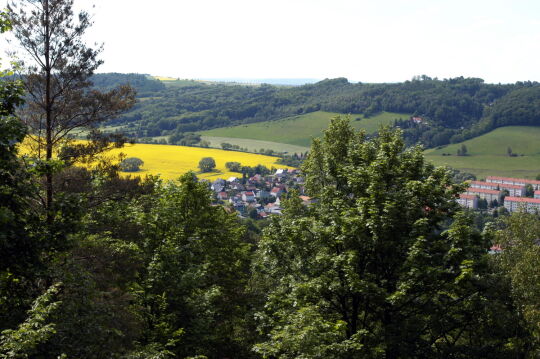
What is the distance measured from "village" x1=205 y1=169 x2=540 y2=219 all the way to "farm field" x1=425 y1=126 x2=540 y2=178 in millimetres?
6341

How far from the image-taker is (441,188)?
62.3ft

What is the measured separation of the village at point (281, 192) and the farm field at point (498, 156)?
250 inches

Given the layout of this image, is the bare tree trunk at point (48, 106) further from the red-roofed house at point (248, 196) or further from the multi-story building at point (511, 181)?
the multi-story building at point (511, 181)

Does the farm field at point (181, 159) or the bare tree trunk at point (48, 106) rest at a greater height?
the bare tree trunk at point (48, 106)

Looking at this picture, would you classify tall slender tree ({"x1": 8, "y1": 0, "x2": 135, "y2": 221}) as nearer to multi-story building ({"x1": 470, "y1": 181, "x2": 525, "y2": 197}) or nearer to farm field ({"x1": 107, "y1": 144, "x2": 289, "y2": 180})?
farm field ({"x1": 107, "y1": 144, "x2": 289, "y2": 180})

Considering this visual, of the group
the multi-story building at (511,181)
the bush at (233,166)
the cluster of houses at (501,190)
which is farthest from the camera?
the multi-story building at (511,181)

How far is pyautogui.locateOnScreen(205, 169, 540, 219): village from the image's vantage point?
420ft

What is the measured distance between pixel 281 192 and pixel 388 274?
116678mm

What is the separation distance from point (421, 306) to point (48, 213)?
13043mm

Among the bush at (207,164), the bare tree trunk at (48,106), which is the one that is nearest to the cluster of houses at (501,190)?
the bush at (207,164)

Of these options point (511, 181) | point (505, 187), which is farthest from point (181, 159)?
point (511, 181)

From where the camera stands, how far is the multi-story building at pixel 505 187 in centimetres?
15075

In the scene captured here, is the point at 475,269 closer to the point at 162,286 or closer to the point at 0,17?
the point at 162,286

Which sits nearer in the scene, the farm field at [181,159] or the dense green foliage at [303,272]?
the dense green foliage at [303,272]
